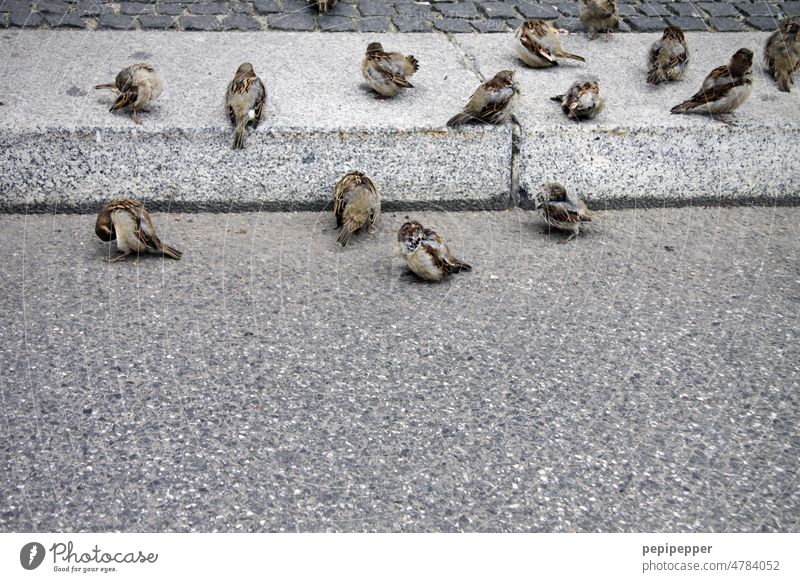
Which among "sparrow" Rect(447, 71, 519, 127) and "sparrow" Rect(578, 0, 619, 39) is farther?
"sparrow" Rect(578, 0, 619, 39)

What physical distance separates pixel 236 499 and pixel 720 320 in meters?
2.50

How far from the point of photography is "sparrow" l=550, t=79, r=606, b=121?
5.39 meters

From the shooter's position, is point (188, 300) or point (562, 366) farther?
point (188, 300)

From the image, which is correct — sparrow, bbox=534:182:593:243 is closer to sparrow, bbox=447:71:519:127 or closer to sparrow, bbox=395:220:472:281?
sparrow, bbox=447:71:519:127

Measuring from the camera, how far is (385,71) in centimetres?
564

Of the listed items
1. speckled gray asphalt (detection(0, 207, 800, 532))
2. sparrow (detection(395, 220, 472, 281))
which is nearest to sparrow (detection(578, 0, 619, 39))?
speckled gray asphalt (detection(0, 207, 800, 532))

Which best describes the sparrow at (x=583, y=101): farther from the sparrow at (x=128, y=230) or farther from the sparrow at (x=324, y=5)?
the sparrow at (x=128, y=230)

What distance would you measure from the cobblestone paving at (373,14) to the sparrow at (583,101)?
1663 millimetres

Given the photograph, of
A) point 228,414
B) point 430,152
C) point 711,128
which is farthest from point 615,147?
point 228,414

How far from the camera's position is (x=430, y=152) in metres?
5.36

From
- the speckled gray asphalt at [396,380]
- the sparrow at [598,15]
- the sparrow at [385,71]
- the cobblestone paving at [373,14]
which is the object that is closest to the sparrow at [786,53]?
the cobblestone paving at [373,14]

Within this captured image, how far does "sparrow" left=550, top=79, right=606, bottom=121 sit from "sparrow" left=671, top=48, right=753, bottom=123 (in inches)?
22.4

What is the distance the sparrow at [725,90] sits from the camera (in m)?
5.55
